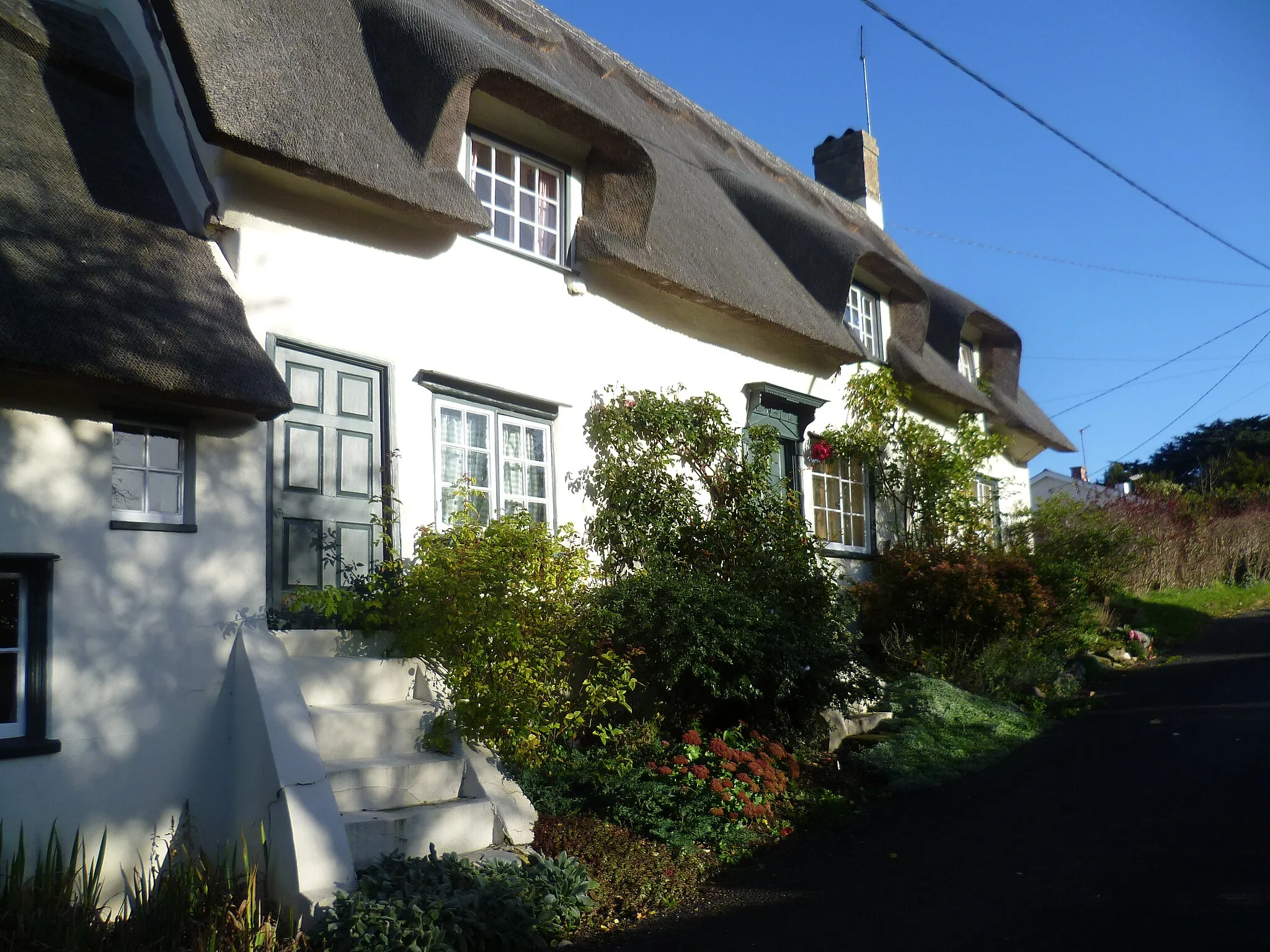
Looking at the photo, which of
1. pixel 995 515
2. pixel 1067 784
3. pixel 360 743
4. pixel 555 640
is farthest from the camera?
pixel 995 515

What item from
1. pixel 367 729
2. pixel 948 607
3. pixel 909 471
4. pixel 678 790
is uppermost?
pixel 909 471

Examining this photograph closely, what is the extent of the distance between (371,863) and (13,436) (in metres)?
2.78

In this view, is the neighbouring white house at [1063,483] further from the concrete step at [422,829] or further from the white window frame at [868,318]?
the concrete step at [422,829]

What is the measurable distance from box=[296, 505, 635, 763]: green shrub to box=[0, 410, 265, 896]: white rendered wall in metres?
0.67

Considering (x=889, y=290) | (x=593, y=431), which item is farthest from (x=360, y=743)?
(x=889, y=290)

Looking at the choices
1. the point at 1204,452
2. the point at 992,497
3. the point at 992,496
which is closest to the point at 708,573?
the point at 992,497

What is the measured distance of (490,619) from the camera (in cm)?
614

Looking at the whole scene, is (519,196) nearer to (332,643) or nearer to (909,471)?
(332,643)

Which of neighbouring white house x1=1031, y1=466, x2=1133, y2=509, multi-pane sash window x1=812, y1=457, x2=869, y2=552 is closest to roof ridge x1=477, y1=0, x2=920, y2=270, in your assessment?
multi-pane sash window x1=812, y1=457, x2=869, y2=552

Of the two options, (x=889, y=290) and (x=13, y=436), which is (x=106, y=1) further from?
(x=889, y=290)

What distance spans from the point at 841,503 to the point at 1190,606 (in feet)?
31.2

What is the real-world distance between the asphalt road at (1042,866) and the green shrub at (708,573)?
1225 mm

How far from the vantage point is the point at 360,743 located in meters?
6.00

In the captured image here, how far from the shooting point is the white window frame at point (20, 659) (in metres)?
5.08
